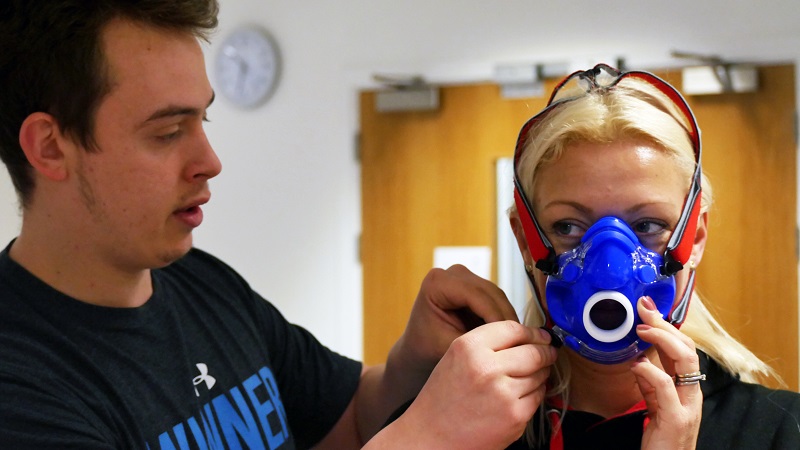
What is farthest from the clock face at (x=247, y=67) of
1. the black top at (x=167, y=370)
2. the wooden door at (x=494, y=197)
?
the black top at (x=167, y=370)

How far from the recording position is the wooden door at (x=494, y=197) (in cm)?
372

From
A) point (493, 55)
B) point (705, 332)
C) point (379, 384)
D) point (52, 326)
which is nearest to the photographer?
point (52, 326)

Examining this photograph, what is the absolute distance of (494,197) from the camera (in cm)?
422

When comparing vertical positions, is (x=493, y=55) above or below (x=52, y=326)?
above

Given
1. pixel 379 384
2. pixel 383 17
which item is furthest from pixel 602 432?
pixel 383 17

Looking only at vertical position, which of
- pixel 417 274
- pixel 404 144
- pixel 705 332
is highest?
pixel 404 144

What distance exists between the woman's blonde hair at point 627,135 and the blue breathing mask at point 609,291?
16 centimetres

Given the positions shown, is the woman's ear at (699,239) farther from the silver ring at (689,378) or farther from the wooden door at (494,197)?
the wooden door at (494,197)

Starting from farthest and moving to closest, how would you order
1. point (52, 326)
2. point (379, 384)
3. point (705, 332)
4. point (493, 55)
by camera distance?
point (493, 55)
point (379, 384)
point (705, 332)
point (52, 326)

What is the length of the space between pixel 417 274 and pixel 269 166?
1064 millimetres

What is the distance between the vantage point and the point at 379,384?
1843mm

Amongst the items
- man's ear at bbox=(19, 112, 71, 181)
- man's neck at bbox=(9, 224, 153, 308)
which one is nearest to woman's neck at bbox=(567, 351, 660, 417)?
man's neck at bbox=(9, 224, 153, 308)

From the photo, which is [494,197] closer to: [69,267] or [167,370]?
[167,370]

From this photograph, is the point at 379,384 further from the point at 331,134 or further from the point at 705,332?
the point at 331,134
